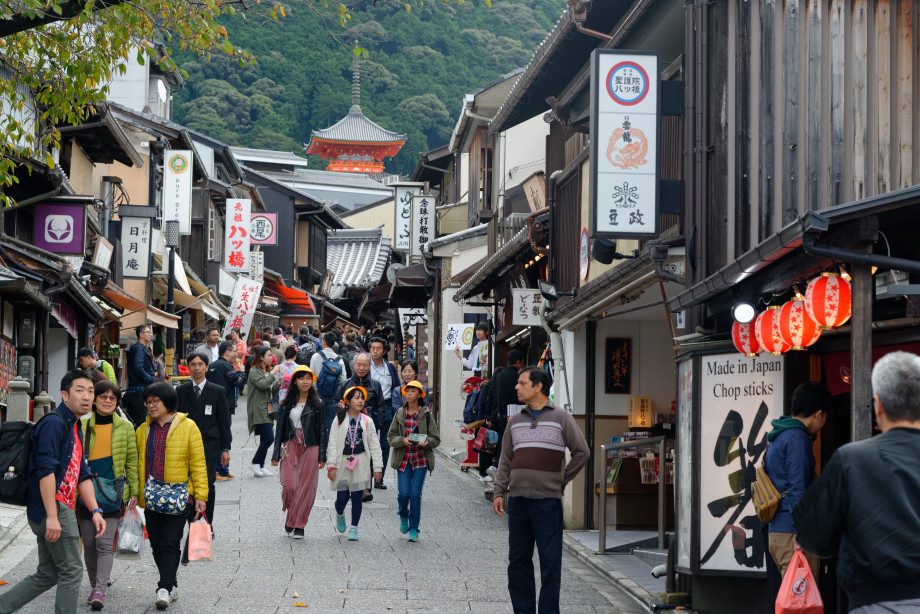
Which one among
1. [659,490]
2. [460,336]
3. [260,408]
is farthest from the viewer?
[460,336]

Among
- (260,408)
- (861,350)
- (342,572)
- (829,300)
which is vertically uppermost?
(829,300)

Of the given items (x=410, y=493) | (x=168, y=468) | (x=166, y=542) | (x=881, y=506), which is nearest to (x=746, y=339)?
(x=881, y=506)

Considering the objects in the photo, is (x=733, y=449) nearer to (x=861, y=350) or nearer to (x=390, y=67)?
(x=861, y=350)

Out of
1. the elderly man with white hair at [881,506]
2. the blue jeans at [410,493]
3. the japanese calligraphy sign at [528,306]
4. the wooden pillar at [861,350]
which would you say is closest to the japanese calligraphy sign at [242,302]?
the japanese calligraphy sign at [528,306]

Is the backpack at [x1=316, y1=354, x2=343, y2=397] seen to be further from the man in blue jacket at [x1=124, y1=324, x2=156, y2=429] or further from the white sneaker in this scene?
the white sneaker

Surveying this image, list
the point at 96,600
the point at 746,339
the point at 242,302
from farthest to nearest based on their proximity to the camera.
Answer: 1. the point at 242,302
2. the point at 96,600
3. the point at 746,339

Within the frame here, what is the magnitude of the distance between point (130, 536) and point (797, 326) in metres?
5.00

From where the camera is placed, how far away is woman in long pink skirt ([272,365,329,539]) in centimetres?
1198

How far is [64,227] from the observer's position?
60.4 feet

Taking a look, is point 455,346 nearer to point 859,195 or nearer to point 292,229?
point 859,195

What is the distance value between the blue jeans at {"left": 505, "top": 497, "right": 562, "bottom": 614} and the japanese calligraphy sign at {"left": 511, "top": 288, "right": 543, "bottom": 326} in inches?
319

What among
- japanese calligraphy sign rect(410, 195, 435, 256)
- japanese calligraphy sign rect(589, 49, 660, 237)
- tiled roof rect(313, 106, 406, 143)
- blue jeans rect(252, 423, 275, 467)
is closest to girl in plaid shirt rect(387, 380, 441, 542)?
japanese calligraphy sign rect(589, 49, 660, 237)

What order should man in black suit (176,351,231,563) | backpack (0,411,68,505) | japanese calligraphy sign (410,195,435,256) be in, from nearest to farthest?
backpack (0,411,68,505), man in black suit (176,351,231,563), japanese calligraphy sign (410,195,435,256)

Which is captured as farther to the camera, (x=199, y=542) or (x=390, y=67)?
(x=390, y=67)
